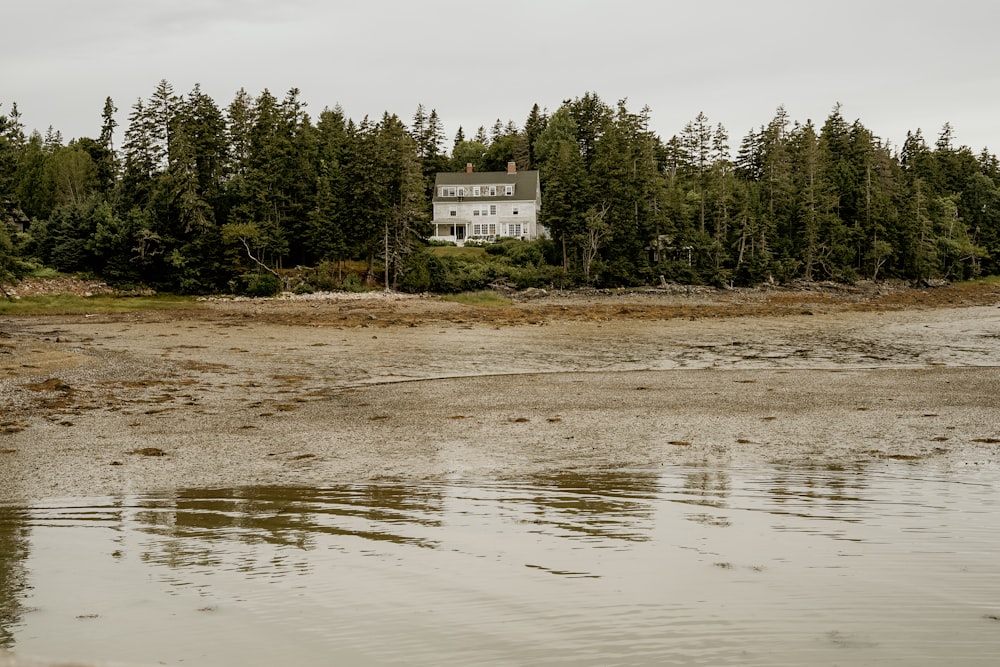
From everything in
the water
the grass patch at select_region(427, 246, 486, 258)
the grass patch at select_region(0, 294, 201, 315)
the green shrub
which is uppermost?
the grass patch at select_region(427, 246, 486, 258)

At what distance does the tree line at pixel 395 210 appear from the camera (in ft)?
220

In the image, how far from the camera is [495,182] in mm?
98688

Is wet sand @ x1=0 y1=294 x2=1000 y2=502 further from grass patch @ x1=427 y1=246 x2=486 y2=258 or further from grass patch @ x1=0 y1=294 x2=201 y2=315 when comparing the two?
grass patch @ x1=427 y1=246 x2=486 y2=258

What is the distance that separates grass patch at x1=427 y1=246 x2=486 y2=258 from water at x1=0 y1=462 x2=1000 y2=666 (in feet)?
224

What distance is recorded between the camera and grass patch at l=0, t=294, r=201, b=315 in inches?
1943

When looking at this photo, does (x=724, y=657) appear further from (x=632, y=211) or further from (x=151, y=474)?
(x=632, y=211)

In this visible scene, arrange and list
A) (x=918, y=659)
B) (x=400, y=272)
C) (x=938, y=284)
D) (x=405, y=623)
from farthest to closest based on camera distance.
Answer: (x=938, y=284) < (x=400, y=272) < (x=405, y=623) < (x=918, y=659)

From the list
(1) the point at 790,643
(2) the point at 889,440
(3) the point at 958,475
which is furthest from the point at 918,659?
(2) the point at 889,440

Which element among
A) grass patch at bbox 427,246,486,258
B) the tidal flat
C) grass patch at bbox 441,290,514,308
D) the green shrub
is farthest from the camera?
grass patch at bbox 427,246,486,258

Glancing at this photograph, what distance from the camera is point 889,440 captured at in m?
13.5

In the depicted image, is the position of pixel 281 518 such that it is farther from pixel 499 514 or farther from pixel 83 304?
pixel 83 304

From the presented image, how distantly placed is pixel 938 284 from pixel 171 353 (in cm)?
8303

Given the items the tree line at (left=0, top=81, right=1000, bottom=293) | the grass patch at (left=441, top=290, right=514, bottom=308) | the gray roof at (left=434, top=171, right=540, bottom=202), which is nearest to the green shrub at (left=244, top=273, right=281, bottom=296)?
the tree line at (left=0, top=81, right=1000, bottom=293)

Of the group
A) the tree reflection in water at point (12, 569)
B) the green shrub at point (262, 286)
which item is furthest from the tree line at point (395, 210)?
the tree reflection in water at point (12, 569)
